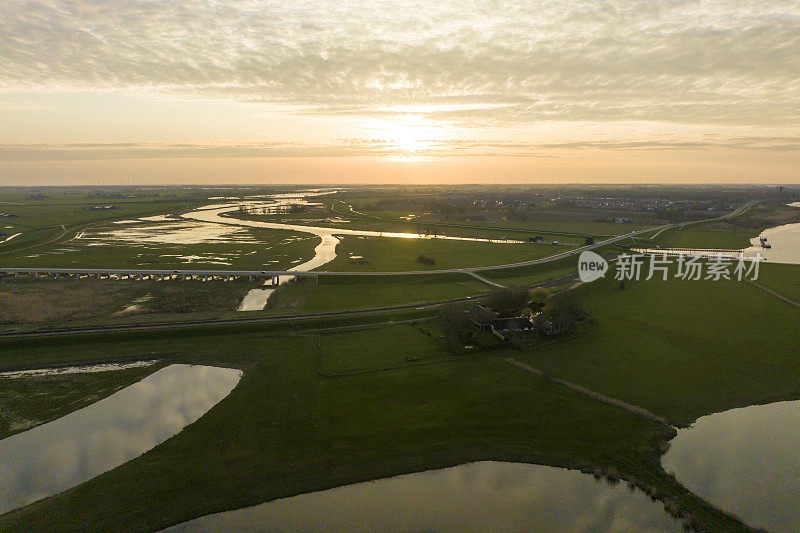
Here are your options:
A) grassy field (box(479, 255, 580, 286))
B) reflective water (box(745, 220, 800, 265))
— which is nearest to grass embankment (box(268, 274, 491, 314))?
grassy field (box(479, 255, 580, 286))

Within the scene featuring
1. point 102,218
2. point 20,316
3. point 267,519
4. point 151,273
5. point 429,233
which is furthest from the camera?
point 102,218

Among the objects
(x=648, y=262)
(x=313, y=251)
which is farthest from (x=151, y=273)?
(x=648, y=262)

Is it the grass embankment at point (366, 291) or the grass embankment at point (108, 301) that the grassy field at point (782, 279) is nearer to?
the grass embankment at point (366, 291)

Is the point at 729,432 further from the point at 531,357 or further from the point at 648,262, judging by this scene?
the point at 648,262

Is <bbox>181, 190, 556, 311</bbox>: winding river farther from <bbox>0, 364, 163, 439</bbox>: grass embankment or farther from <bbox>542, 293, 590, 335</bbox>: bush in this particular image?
<bbox>542, 293, 590, 335</bbox>: bush

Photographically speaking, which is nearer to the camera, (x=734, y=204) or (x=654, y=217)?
(x=654, y=217)

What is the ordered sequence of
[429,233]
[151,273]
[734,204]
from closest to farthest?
[151,273] < [429,233] < [734,204]

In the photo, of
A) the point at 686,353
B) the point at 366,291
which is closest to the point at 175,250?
the point at 366,291

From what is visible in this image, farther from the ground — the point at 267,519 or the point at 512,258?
the point at 512,258
